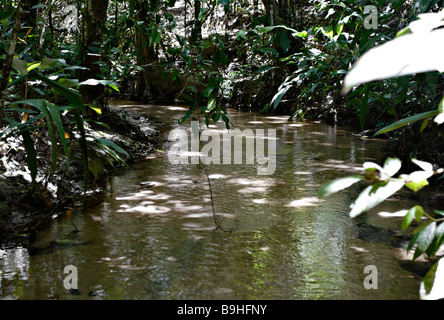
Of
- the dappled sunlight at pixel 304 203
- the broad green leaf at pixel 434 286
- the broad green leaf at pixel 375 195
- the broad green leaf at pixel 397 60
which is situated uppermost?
the broad green leaf at pixel 397 60

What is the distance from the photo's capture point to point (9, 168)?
309 centimetres

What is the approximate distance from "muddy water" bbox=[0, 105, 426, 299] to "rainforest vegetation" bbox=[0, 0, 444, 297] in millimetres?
351

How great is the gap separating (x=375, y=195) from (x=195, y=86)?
2.83m

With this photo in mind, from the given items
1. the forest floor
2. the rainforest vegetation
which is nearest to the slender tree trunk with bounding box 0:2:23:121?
the rainforest vegetation

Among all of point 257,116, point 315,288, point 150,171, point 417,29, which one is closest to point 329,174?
point 150,171

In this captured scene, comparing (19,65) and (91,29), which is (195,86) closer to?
(19,65)

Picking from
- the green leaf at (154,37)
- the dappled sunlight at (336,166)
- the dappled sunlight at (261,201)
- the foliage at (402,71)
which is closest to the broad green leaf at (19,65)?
the green leaf at (154,37)

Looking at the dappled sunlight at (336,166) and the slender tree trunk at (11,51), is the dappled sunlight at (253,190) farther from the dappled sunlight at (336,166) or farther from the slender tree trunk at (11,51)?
the slender tree trunk at (11,51)

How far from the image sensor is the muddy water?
1988 millimetres

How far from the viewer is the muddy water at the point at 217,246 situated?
1988 mm

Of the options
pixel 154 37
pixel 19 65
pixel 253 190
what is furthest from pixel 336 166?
pixel 19 65

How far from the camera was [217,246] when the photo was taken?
246 cm

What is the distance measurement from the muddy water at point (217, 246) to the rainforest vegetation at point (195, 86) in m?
0.35
